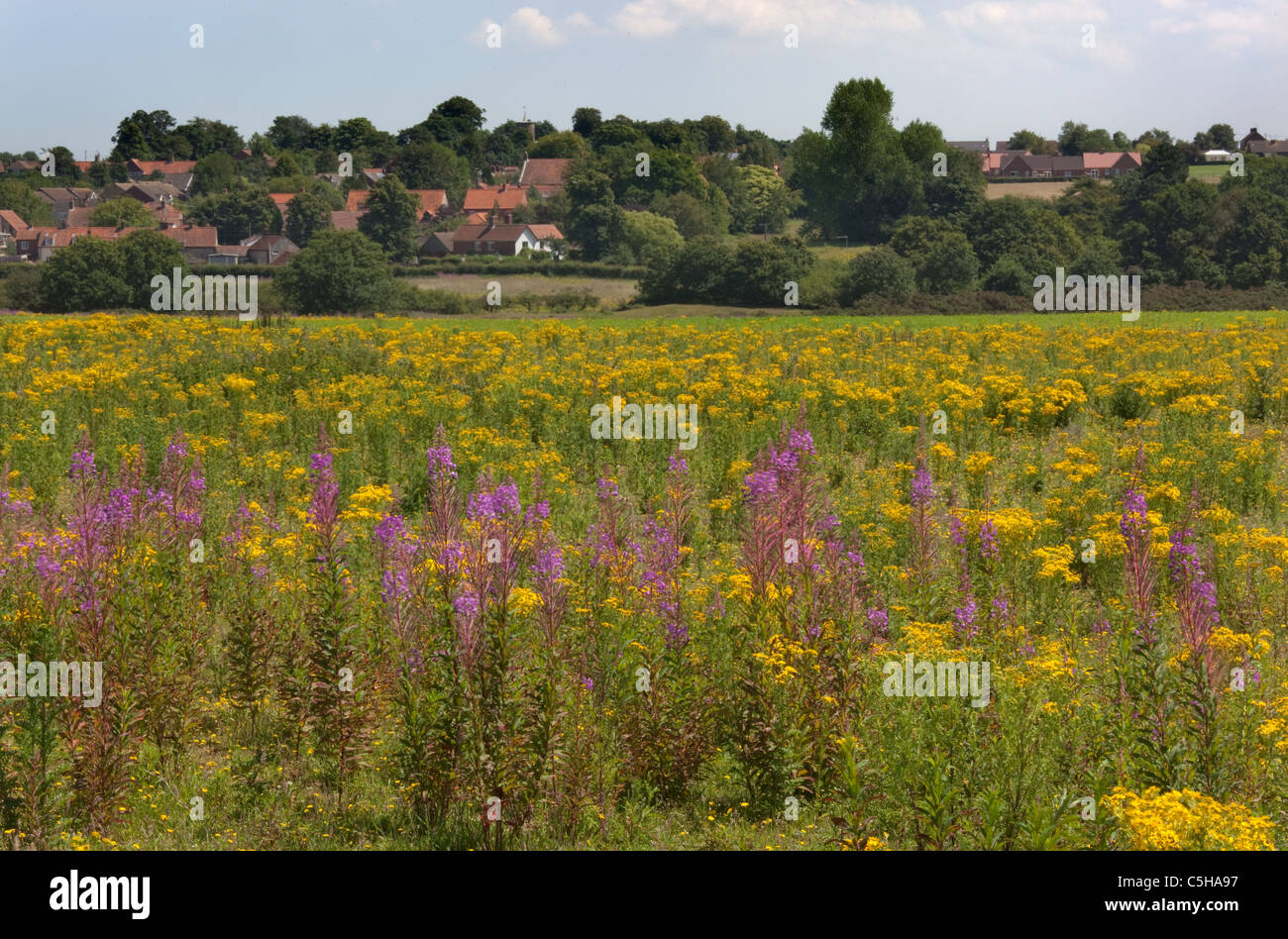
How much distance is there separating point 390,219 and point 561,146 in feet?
251

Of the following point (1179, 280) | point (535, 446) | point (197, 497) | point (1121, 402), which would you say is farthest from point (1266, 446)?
point (1179, 280)

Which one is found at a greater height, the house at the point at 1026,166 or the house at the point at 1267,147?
the house at the point at 1267,147

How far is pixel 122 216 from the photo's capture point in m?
109

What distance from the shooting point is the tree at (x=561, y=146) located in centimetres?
17366

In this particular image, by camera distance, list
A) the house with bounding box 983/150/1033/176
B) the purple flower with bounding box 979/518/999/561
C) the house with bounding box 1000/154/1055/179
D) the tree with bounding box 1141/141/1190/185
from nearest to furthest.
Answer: the purple flower with bounding box 979/518/999/561 → the tree with bounding box 1141/141/1190/185 → the house with bounding box 1000/154/1055/179 → the house with bounding box 983/150/1033/176

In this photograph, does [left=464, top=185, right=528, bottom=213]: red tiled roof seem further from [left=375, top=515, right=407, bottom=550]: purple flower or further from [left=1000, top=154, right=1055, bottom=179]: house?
[left=375, top=515, right=407, bottom=550]: purple flower

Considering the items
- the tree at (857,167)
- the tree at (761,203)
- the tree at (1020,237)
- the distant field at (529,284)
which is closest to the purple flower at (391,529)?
the distant field at (529,284)

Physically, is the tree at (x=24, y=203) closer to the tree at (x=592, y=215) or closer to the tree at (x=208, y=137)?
the tree at (x=208, y=137)

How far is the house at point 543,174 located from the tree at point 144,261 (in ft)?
319

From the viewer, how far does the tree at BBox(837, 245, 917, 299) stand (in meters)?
60.5

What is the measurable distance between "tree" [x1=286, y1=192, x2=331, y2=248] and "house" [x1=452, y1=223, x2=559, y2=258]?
1336cm

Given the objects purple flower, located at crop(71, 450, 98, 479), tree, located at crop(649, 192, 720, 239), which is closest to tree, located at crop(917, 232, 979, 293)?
tree, located at crop(649, 192, 720, 239)

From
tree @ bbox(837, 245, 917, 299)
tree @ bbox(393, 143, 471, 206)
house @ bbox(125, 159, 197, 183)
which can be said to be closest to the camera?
tree @ bbox(837, 245, 917, 299)

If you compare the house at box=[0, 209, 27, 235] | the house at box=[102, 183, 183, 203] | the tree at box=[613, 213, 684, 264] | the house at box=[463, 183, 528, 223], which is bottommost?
the tree at box=[613, 213, 684, 264]
